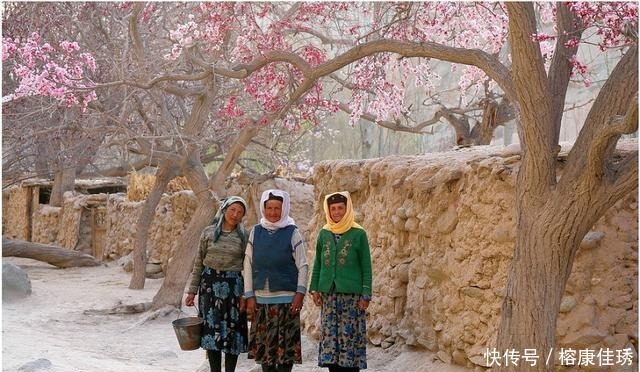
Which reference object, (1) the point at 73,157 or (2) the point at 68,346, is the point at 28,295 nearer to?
(1) the point at 73,157

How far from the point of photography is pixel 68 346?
7043 mm

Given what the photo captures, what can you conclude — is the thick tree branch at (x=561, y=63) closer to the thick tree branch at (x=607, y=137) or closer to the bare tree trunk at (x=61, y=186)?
the thick tree branch at (x=607, y=137)

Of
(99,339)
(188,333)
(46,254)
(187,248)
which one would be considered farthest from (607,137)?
(46,254)

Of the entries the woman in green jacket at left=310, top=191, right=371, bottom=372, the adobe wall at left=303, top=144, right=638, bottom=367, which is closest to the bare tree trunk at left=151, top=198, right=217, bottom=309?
the adobe wall at left=303, top=144, right=638, bottom=367

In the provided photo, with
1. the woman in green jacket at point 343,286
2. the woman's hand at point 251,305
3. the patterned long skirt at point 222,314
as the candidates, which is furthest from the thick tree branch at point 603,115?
the patterned long skirt at point 222,314

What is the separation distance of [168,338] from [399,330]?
3.30 m

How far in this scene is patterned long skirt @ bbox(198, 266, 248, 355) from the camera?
482 centimetres

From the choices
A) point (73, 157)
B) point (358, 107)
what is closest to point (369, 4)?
point (358, 107)

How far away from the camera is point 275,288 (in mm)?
4652

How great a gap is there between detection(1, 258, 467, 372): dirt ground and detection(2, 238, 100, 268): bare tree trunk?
126cm

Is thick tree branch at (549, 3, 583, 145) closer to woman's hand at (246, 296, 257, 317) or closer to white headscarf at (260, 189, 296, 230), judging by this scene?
white headscarf at (260, 189, 296, 230)

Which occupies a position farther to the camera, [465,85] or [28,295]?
[28,295]

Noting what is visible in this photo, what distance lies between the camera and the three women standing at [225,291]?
15.8 feet

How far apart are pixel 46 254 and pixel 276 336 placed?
10947mm
